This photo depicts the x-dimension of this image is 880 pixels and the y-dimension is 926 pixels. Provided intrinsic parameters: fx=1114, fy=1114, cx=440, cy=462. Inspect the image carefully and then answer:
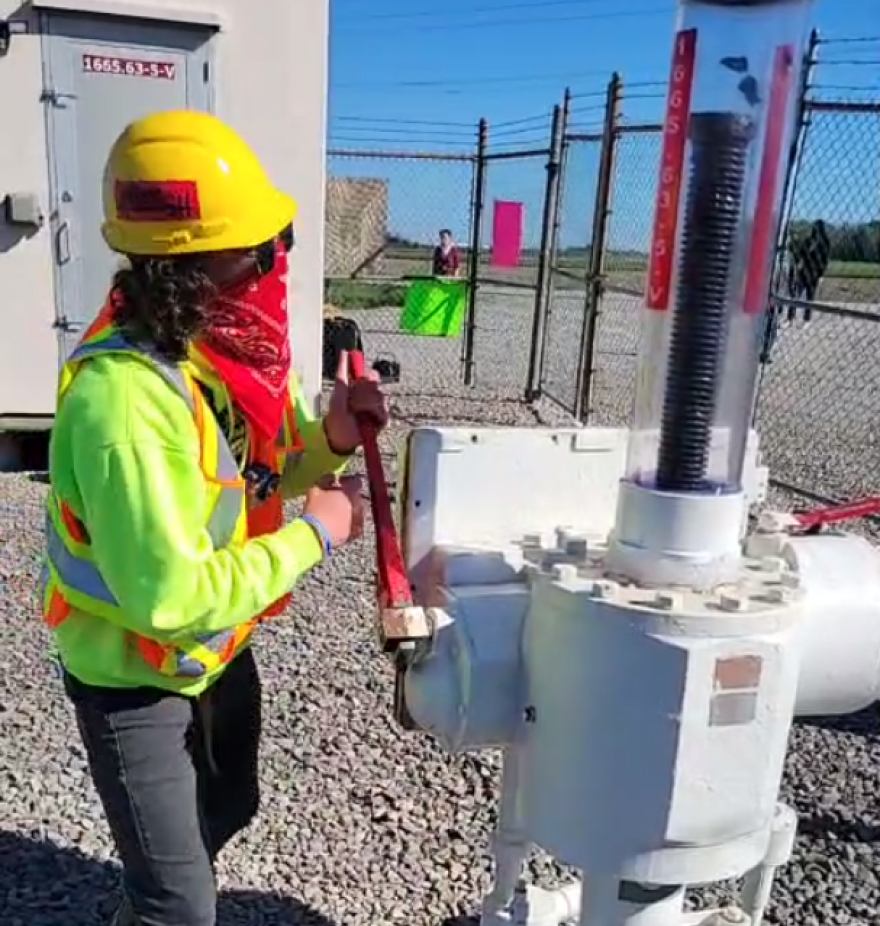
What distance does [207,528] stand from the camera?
5.49 ft

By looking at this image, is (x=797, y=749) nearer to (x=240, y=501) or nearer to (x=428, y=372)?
(x=240, y=501)

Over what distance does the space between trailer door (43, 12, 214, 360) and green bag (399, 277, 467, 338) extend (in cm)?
399

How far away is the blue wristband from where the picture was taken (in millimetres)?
1743

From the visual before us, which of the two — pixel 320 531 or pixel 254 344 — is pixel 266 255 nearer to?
pixel 254 344

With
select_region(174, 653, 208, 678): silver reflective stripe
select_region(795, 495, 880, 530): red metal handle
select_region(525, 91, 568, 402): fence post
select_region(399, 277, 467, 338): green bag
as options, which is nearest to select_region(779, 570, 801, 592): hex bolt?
select_region(795, 495, 880, 530): red metal handle

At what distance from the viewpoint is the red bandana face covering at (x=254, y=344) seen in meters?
1.74

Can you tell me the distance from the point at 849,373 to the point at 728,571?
12.0 m

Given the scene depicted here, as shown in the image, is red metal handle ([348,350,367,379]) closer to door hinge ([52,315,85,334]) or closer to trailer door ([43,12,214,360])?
trailer door ([43,12,214,360])

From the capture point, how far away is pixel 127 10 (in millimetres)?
6164

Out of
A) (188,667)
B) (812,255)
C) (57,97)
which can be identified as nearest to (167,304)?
(188,667)

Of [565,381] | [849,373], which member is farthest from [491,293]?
[565,381]

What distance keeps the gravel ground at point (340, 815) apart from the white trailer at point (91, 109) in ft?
9.47

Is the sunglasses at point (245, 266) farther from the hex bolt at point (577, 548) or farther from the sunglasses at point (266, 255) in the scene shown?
the hex bolt at point (577, 548)

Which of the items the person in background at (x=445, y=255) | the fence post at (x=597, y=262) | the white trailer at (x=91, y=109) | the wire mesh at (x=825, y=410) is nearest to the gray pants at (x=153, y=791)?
the wire mesh at (x=825, y=410)
